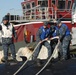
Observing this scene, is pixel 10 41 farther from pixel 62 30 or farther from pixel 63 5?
pixel 63 5

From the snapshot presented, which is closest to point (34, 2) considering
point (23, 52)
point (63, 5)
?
point (63, 5)

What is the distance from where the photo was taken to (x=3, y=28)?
12.9 meters

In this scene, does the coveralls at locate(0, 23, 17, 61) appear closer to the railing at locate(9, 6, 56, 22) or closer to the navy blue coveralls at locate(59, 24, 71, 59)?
the navy blue coveralls at locate(59, 24, 71, 59)

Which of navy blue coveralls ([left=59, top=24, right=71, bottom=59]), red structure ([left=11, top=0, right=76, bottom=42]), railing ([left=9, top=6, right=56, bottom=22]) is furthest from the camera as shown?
railing ([left=9, top=6, right=56, bottom=22])

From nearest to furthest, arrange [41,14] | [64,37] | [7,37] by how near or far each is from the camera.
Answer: [64,37] < [7,37] < [41,14]

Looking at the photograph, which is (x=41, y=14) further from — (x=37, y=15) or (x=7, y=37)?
(x=7, y=37)

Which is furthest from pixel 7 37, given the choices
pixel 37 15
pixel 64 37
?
pixel 37 15

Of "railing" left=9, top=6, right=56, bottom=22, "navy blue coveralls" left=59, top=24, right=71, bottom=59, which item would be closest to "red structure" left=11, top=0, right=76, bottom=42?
"railing" left=9, top=6, right=56, bottom=22

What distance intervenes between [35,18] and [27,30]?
3.36m

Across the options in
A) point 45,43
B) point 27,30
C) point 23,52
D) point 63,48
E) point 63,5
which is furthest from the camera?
point 63,5

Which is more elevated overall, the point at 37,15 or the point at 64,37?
the point at 64,37

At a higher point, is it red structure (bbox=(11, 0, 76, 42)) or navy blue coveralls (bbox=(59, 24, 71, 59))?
navy blue coveralls (bbox=(59, 24, 71, 59))

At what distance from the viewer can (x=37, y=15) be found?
34.5 m

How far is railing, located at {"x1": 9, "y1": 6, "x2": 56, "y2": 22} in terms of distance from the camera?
34.2 m
